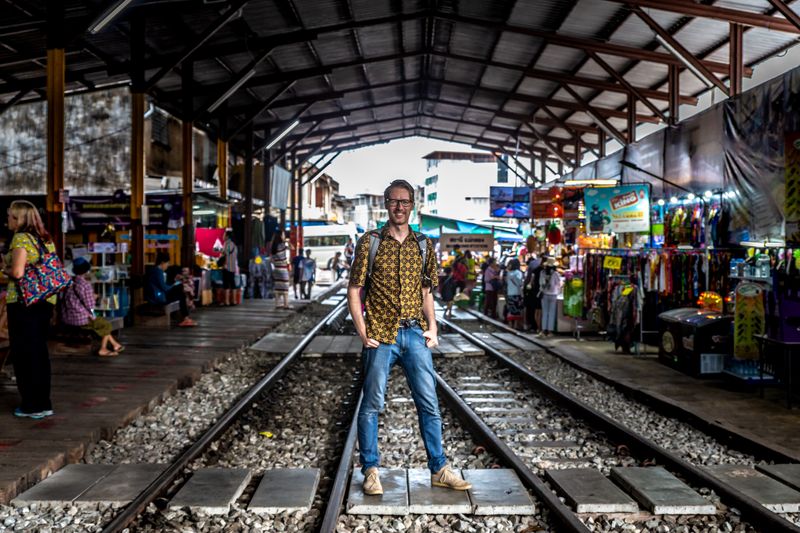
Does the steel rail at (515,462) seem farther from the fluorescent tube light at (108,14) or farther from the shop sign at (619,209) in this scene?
the fluorescent tube light at (108,14)

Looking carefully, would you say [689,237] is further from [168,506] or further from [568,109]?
[568,109]

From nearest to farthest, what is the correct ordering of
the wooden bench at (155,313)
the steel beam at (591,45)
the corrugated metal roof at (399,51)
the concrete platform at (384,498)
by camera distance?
1. the concrete platform at (384,498)
2. the wooden bench at (155,313)
3. the corrugated metal roof at (399,51)
4. the steel beam at (591,45)

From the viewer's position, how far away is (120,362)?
30.0ft

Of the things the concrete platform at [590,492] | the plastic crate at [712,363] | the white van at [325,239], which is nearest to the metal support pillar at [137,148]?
the plastic crate at [712,363]

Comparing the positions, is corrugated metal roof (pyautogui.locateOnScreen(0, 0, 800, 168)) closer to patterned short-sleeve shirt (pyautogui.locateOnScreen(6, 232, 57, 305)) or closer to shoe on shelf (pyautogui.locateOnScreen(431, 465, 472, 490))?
patterned short-sleeve shirt (pyautogui.locateOnScreen(6, 232, 57, 305))

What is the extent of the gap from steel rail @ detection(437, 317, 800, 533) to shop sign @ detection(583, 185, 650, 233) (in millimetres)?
4011

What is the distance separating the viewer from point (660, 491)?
4.48 meters

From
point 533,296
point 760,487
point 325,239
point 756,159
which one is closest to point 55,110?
point 533,296

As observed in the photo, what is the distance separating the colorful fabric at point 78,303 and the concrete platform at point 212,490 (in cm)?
489

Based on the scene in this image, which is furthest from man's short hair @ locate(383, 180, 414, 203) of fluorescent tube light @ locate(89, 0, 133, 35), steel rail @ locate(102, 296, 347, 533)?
fluorescent tube light @ locate(89, 0, 133, 35)

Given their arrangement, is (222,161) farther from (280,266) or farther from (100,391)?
(100,391)

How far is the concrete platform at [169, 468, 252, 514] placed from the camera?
13.8 feet

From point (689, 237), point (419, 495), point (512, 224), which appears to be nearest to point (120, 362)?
point (419, 495)

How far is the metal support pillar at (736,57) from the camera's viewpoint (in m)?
11.9
